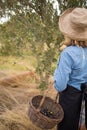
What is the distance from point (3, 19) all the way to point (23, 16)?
2.11 ft

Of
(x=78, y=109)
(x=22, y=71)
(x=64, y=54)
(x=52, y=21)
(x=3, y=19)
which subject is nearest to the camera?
(x=64, y=54)

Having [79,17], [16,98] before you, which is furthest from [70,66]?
[16,98]

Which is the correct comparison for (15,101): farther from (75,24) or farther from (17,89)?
(75,24)

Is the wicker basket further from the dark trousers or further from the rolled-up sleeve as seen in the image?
the rolled-up sleeve

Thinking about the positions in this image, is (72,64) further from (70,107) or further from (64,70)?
(70,107)

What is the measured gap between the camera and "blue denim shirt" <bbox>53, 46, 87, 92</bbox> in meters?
5.05

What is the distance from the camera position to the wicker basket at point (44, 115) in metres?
5.18

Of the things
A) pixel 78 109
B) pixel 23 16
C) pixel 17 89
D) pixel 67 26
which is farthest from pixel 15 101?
pixel 67 26

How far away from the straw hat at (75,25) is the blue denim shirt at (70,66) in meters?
0.16

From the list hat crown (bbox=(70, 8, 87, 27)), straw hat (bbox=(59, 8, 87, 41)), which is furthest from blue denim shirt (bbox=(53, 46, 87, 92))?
hat crown (bbox=(70, 8, 87, 27))

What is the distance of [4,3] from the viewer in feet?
24.3

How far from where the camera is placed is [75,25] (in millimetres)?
5227

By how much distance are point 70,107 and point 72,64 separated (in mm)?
659

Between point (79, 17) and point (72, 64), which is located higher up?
point (79, 17)
